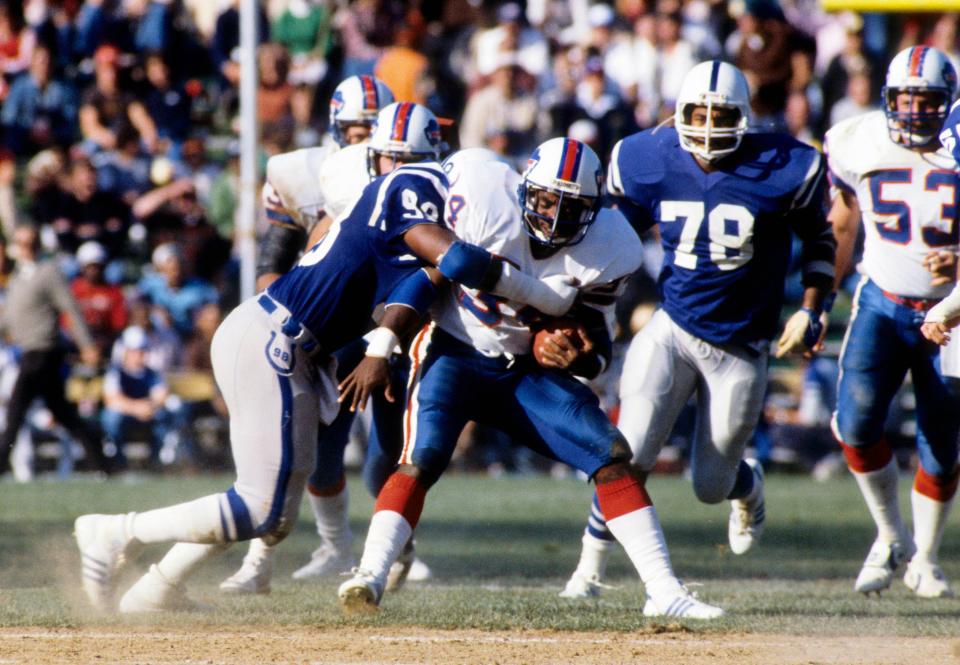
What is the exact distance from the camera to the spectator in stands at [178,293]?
14617 millimetres

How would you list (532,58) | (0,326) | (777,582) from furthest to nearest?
1. (532,58)
2. (0,326)
3. (777,582)

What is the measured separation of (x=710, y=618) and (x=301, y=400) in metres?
1.77

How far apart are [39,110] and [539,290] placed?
1216 cm

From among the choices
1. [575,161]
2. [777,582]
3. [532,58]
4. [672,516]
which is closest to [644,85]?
[532,58]

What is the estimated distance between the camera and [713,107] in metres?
6.75

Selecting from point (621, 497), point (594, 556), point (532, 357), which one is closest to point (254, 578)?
point (594, 556)

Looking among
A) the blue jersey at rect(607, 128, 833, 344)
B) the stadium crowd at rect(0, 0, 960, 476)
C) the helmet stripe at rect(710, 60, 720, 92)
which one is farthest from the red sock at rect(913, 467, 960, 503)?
the stadium crowd at rect(0, 0, 960, 476)

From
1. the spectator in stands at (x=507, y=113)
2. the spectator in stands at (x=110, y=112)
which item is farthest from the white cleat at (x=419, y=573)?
the spectator in stands at (x=110, y=112)

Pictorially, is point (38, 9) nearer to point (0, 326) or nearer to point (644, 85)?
point (0, 326)

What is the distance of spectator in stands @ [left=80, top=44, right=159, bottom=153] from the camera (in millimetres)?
16328

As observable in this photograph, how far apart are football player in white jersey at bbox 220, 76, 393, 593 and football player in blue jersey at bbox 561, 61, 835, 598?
4.18ft

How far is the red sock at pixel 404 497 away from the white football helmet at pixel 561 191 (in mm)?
1063

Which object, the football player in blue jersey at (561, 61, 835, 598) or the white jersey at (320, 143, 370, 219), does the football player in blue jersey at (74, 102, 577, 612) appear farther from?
the football player in blue jersey at (561, 61, 835, 598)

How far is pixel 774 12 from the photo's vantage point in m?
15.1
